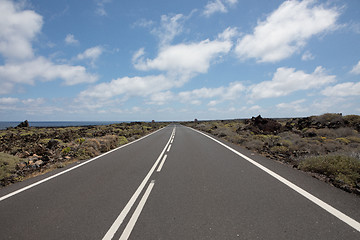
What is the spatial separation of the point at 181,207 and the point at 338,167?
17.1ft

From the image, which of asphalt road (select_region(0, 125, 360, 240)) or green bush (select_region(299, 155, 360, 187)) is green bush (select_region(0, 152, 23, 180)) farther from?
green bush (select_region(299, 155, 360, 187))

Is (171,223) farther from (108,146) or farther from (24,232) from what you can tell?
(108,146)

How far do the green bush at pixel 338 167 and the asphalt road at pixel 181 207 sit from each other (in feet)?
2.02

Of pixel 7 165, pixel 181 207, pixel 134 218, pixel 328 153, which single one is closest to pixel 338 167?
pixel 328 153

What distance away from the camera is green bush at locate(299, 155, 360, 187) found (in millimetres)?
5136

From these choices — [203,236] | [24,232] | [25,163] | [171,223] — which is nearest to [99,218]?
[24,232]

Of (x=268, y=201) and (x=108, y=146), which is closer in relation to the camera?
(x=268, y=201)

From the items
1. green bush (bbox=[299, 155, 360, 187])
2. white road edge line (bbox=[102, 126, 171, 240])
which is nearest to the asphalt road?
white road edge line (bbox=[102, 126, 171, 240])

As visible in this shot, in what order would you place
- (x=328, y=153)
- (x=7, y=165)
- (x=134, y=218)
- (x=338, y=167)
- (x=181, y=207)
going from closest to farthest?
(x=134, y=218) → (x=181, y=207) → (x=338, y=167) → (x=7, y=165) → (x=328, y=153)

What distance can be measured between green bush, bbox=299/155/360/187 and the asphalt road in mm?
616

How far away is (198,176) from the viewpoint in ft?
19.5

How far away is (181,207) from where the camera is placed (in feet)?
12.5

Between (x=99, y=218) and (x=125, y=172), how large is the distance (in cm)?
317

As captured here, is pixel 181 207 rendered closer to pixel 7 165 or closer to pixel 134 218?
pixel 134 218
